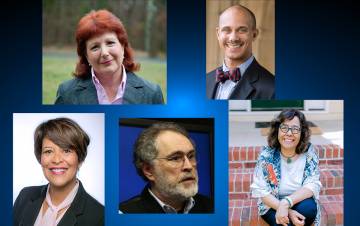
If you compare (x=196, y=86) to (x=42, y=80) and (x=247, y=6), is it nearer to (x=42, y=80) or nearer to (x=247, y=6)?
(x=247, y=6)

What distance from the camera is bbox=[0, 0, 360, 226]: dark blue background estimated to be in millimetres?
4871

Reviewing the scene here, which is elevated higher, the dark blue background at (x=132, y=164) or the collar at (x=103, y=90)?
the collar at (x=103, y=90)

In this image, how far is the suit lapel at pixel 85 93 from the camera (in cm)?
487

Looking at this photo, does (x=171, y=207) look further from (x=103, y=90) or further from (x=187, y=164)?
(x=103, y=90)

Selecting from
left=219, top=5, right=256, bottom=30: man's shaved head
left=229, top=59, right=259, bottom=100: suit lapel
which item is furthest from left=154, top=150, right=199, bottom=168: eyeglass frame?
left=219, top=5, right=256, bottom=30: man's shaved head

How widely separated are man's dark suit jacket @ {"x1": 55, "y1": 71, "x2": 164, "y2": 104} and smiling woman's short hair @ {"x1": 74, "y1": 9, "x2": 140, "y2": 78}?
14cm

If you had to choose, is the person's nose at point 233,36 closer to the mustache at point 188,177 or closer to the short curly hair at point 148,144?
the short curly hair at point 148,144

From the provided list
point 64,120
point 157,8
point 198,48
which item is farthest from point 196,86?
Answer: point 64,120

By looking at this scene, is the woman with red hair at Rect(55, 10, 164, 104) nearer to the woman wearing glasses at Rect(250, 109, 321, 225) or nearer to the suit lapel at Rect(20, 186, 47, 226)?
the suit lapel at Rect(20, 186, 47, 226)

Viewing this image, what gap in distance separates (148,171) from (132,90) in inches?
24.3

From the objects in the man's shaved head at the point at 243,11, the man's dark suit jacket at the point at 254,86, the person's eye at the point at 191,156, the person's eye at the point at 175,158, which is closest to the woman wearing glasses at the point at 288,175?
the man's dark suit jacket at the point at 254,86

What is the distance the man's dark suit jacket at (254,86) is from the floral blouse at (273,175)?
40cm

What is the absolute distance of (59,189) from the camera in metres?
4.94

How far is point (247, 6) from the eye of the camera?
4840 millimetres
